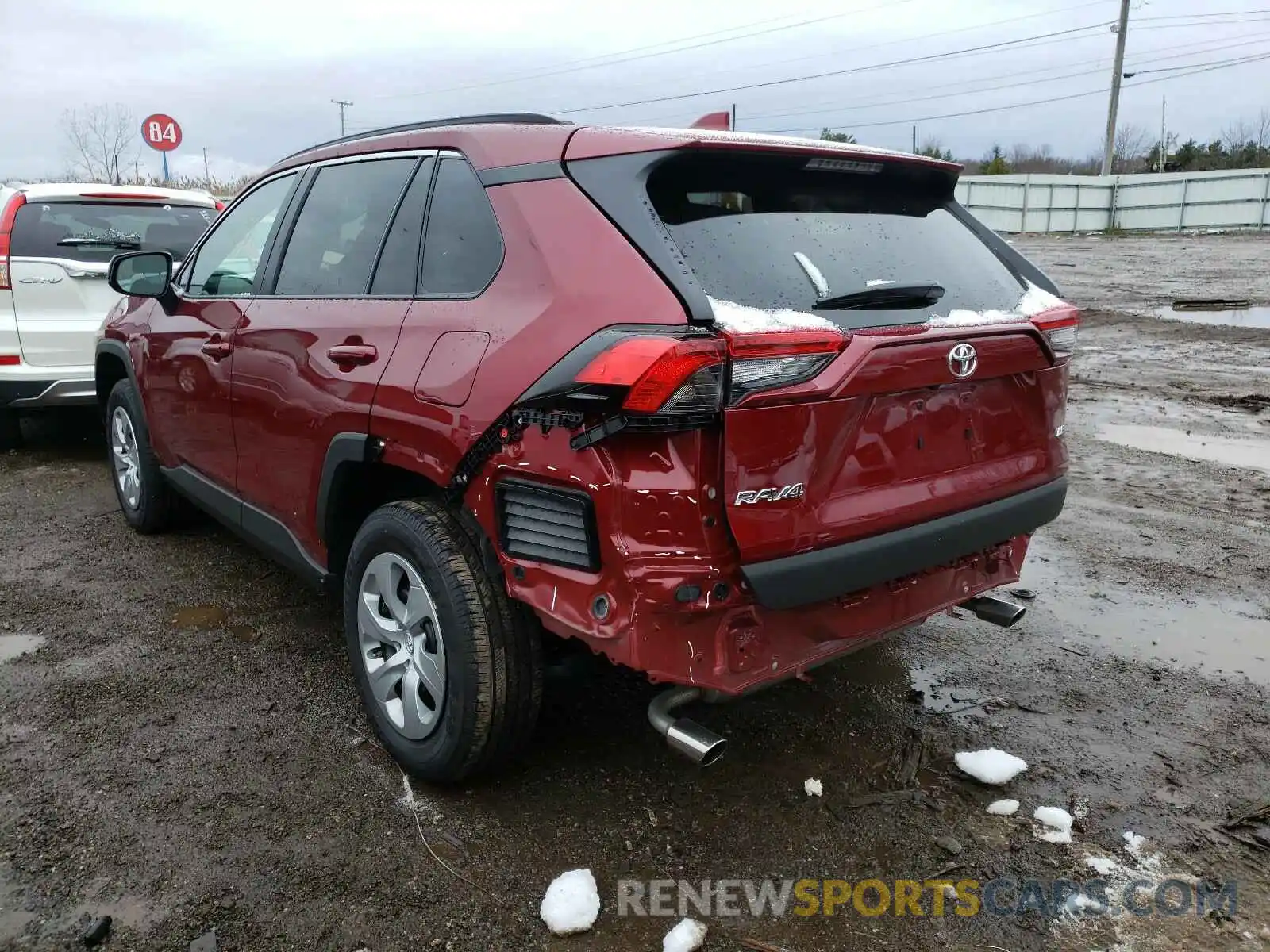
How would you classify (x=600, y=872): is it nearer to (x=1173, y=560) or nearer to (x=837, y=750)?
(x=837, y=750)

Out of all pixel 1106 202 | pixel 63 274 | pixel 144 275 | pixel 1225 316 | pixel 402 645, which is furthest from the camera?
pixel 1106 202

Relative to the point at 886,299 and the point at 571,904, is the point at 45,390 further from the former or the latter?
the point at 886,299

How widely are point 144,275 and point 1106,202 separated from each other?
39.9 metres

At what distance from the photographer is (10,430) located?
6941mm

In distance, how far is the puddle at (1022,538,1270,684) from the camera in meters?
3.69

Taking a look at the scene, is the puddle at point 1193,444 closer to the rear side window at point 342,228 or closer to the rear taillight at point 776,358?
the rear taillight at point 776,358

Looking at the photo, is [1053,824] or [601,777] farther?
[601,777]

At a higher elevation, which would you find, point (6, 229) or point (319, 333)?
point (6, 229)

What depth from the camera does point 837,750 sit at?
307cm

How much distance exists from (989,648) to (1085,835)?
4.06 feet

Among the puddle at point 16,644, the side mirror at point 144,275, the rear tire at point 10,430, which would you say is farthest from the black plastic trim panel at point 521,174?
the rear tire at point 10,430

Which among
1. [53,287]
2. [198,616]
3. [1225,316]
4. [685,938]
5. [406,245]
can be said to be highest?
[406,245]

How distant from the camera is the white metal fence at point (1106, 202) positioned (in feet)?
113

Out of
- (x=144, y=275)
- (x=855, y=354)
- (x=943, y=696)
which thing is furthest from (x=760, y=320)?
(x=144, y=275)
